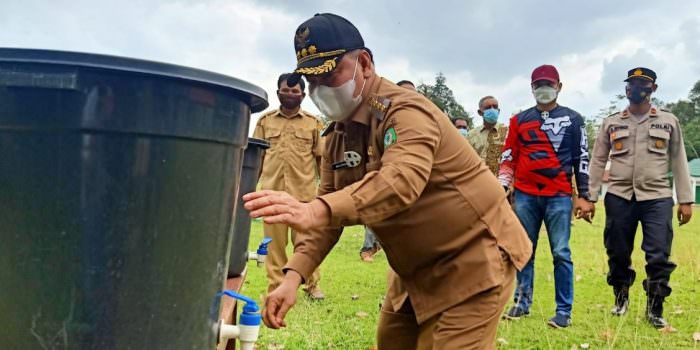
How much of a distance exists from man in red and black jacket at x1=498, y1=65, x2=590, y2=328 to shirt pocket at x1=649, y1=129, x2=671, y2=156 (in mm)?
515

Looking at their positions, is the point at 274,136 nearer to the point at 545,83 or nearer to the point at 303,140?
the point at 303,140

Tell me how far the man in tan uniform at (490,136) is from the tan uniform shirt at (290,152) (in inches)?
78.3

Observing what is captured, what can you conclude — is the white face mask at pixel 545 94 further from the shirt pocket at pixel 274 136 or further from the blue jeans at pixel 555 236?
the shirt pocket at pixel 274 136

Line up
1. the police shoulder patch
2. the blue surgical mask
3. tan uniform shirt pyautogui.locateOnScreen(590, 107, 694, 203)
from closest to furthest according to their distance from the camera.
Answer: the police shoulder patch → tan uniform shirt pyautogui.locateOnScreen(590, 107, 694, 203) → the blue surgical mask

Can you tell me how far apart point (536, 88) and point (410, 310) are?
2.92 metres

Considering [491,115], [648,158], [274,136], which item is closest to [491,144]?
[491,115]

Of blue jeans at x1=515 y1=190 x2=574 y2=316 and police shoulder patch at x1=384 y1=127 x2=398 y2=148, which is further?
blue jeans at x1=515 y1=190 x2=574 y2=316

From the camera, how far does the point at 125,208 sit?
1163 millimetres

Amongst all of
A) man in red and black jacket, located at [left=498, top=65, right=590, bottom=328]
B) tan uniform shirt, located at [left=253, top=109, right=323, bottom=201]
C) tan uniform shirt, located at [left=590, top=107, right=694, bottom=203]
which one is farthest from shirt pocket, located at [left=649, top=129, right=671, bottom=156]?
tan uniform shirt, located at [left=253, top=109, right=323, bottom=201]

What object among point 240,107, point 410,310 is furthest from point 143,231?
point 410,310

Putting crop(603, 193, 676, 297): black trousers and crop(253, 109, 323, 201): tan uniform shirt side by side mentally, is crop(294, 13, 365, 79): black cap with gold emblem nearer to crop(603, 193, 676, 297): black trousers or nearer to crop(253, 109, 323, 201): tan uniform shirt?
crop(253, 109, 323, 201): tan uniform shirt

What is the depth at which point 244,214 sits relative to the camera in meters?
3.52

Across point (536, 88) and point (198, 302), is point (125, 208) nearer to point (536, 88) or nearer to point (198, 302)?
point (198, 302)

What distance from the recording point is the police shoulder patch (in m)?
1.87
